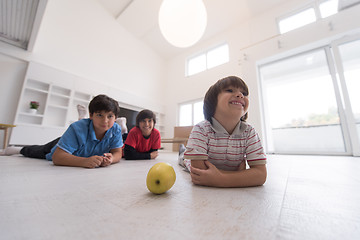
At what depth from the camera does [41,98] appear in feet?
8.52

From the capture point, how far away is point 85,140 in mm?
940

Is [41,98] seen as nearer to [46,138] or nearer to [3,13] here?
[46,138]

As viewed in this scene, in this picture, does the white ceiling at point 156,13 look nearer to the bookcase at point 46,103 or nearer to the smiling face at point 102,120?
the bookcase at point 46,103

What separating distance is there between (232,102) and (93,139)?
3.00 ft

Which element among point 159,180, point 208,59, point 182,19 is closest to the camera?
point 159,180

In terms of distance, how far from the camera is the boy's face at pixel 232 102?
56 centimetres

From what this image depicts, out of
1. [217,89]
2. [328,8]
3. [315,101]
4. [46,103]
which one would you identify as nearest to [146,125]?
[217,89]

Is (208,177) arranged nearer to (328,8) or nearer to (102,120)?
(102,120)

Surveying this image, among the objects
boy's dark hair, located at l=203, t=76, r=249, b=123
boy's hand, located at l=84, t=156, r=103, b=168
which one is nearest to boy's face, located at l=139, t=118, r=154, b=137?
boy's hand, located at l=84, t=156, r=103, b=168

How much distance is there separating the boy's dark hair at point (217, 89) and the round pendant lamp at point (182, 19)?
5.05ft

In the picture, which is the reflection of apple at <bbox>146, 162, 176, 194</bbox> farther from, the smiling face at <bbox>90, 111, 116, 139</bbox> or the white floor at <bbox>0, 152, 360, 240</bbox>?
the smiling face at <bbox>90, 111, 116, 139</bbox>

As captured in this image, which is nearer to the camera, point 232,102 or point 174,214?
point 174,214

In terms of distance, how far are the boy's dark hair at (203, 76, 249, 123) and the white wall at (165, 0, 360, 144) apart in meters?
2.52

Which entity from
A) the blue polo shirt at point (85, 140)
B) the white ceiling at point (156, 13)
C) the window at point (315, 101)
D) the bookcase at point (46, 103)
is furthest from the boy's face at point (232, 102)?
the white ceiling at point (156, 13)
